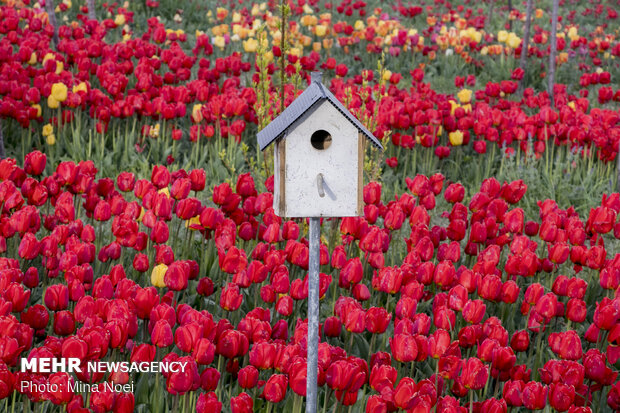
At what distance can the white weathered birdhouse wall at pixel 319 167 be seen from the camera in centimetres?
223

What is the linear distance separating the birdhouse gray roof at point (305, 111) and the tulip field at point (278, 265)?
63 centimetres

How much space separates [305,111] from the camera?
2174 mm

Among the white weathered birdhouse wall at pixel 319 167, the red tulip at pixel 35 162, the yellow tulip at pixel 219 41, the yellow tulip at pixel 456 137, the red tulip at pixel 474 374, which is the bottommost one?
the red tulip at pixel 474 374

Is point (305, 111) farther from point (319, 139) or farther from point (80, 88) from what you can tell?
point (80, 88)

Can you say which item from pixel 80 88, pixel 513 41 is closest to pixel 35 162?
pixel 80 88

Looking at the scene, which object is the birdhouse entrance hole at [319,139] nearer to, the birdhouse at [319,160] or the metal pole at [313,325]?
the birdhouse at [319,160]

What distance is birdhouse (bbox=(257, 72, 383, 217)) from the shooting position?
2.23 metres

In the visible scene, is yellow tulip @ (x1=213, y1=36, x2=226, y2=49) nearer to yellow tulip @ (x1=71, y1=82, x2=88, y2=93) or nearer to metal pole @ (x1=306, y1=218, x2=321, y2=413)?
yellow tulip @ (x1=71, y1=82, x2=88, y2=93)

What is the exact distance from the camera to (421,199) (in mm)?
3938

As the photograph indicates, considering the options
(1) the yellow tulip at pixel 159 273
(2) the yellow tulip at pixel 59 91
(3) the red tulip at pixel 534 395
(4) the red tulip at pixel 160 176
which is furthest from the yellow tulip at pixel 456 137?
(3) the red tulip at pixel 534 395

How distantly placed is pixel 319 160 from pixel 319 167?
2 cm

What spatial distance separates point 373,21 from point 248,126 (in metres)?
4.93

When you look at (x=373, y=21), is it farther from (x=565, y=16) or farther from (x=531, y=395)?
(x=531, y=395)

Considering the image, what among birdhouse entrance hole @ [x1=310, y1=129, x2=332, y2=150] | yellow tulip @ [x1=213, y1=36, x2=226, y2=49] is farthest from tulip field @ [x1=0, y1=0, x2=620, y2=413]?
yellow tulip @ [x1=213, y1=36, x2=226, y2=49]
